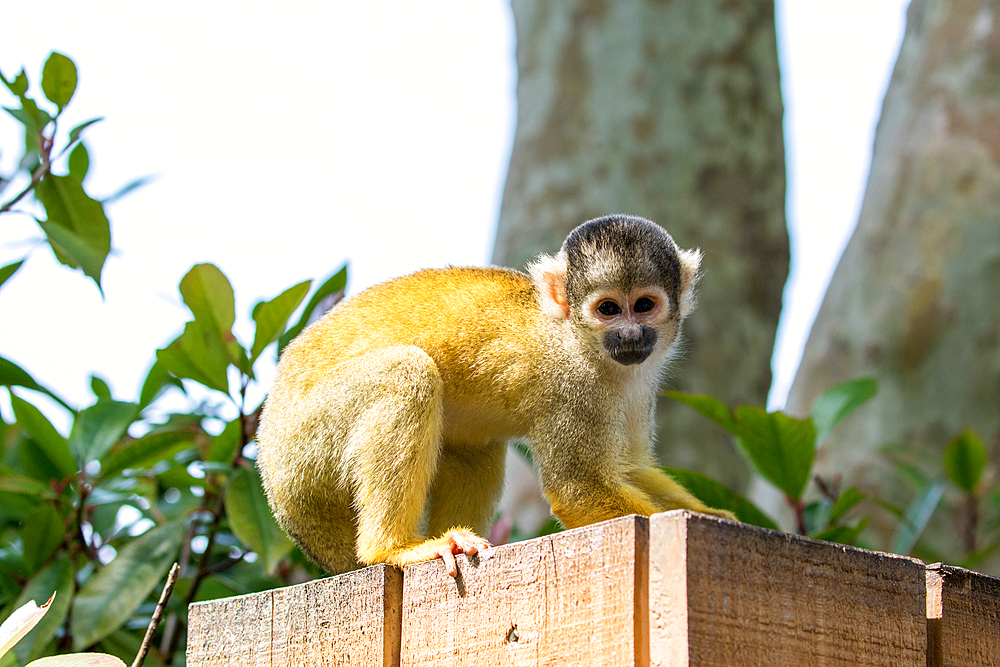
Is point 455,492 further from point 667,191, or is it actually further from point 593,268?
point 667,191

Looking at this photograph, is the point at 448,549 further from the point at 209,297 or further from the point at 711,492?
the point at 209,297

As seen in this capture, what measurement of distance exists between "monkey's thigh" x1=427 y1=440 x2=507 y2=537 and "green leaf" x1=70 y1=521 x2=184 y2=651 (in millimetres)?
755

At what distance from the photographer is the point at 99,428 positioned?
2840 millimetres

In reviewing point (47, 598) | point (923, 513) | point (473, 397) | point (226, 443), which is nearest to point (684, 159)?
point (923, 513)

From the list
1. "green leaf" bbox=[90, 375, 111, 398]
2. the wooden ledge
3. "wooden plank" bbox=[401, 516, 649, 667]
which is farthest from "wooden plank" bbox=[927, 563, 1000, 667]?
"green leaf" bbox=[90, 375, 111, 398]

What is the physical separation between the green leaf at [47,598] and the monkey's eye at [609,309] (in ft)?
5.03

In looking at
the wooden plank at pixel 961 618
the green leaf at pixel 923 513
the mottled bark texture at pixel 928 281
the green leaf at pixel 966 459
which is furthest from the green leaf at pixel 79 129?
the mottled bark texture at pixel 928 281

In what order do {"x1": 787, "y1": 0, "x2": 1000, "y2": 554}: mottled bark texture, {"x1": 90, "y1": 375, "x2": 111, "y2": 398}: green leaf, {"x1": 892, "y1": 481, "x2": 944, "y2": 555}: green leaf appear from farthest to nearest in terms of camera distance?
{"x1": 787, "y1": 0, "x2": 1000, "y2": 554}: mottled bark texture
{"x1": 892, "y1": 481, "x2": 944, "y2": 555}: green leaf
{"x1": 90, "y1": 375, "x2": 111, "y2": 398}: green leaf

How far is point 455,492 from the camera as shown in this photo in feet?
8.39

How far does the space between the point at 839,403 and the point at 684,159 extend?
4064 mm

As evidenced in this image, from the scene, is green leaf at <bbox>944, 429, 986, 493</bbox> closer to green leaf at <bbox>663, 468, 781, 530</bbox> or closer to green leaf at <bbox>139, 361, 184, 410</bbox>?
green leaf at <bbox>663, 468, 781, 530</bbox>

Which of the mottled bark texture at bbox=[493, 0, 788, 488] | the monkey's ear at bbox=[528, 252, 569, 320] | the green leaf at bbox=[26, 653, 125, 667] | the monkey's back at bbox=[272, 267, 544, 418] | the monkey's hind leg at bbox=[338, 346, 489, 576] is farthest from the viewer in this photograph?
the mottled bark texture at bbox=[493, 0, 788, 488]

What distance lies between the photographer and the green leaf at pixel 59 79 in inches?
104

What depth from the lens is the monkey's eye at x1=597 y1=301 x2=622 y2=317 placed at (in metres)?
2.52
